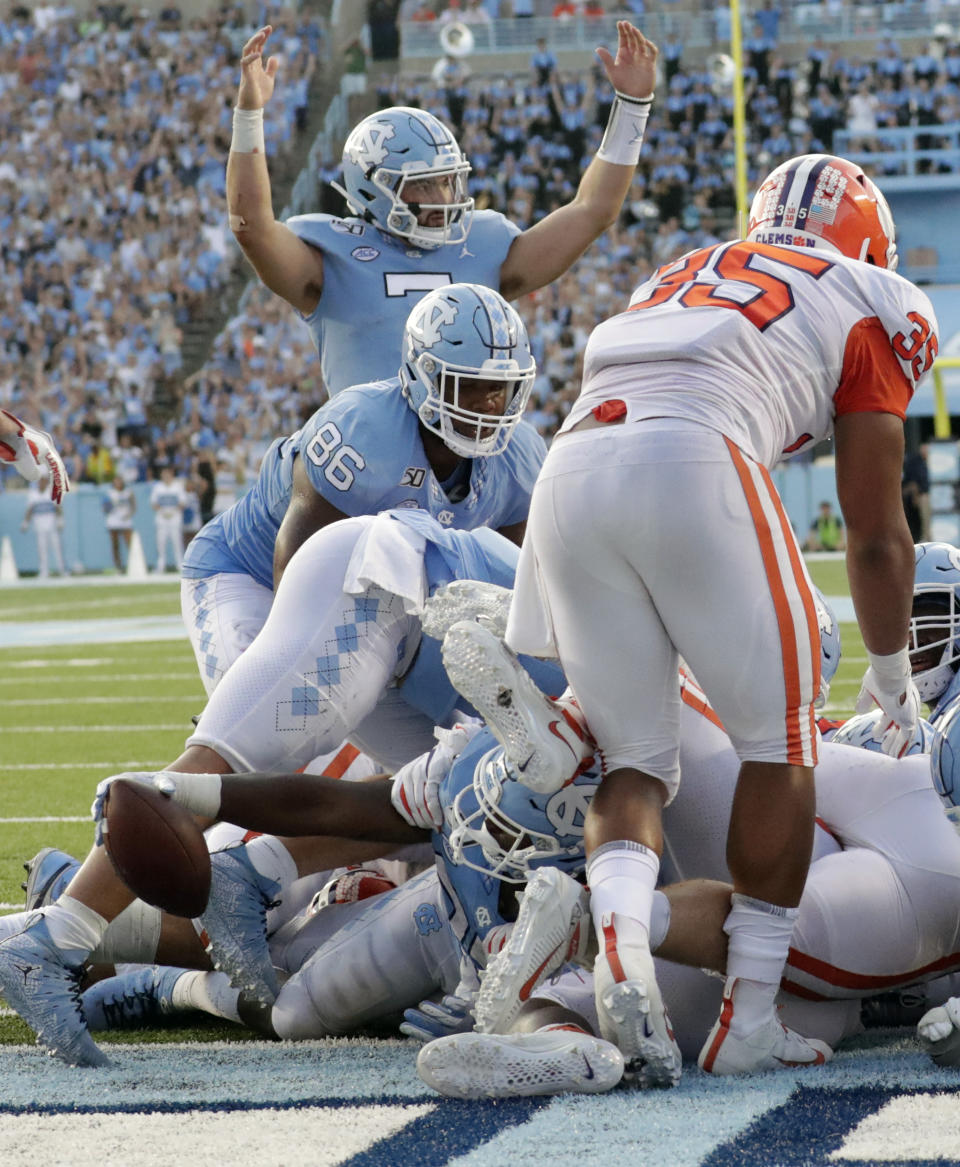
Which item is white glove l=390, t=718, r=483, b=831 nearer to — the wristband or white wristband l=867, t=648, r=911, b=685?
the wristband

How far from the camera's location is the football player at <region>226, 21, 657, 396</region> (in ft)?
14.6

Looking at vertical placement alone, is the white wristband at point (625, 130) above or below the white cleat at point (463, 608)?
above

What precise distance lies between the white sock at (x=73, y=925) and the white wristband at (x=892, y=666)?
136 cm

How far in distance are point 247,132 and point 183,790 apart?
7.48ft

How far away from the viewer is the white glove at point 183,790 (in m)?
2.75

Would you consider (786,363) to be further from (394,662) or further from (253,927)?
(253,927)

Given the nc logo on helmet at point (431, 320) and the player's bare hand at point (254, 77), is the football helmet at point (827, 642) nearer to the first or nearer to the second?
the nc logo on helmet at point (431, 320)

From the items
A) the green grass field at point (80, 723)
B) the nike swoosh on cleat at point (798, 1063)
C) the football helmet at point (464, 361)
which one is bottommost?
the green grass field at point (80, 723)

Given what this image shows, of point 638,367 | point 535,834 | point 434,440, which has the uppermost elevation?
point 638,367

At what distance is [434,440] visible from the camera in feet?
12.3

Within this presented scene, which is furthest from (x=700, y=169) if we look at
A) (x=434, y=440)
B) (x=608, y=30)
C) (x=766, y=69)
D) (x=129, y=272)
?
(x=434, y=440)

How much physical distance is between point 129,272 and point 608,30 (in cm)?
785

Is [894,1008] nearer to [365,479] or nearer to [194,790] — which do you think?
[194,790]

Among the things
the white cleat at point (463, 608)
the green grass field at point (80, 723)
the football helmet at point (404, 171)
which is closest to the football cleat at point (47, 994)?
the green grass field at point (80, 723)
